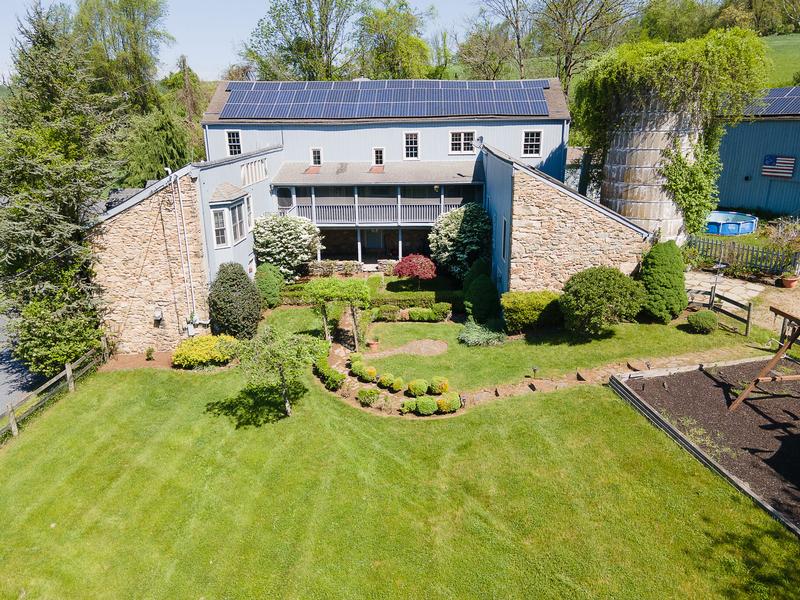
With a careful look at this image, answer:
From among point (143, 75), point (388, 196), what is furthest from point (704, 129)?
point (143, 75)

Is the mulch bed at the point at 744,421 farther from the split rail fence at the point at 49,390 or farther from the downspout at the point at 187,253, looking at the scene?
the split rail fence at the point at 49,390

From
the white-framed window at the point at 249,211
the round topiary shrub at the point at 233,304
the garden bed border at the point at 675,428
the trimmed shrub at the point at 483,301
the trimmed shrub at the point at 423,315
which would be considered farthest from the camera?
the white-framed window at the point at 249,211

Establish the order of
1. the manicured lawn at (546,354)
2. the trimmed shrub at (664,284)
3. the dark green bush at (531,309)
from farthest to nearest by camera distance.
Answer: the dark green bush at (531,309), the trimmed shrub at (664,284), the manicured lawn at (546,354)

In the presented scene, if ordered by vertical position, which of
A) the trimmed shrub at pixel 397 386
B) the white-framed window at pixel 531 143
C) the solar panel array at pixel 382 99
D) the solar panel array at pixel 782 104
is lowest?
the trimmed shrub at pixel 397 386

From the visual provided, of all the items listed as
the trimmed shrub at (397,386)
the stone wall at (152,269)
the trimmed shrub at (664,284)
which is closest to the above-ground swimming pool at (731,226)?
the trimmed shrub at (664,284)

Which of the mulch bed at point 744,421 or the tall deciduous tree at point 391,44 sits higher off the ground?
the tall deciduous tree at point 391,44

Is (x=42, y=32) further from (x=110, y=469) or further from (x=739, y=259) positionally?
(x=739, y=259)

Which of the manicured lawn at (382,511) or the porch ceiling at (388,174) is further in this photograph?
the porch ceiling at (388,174)
